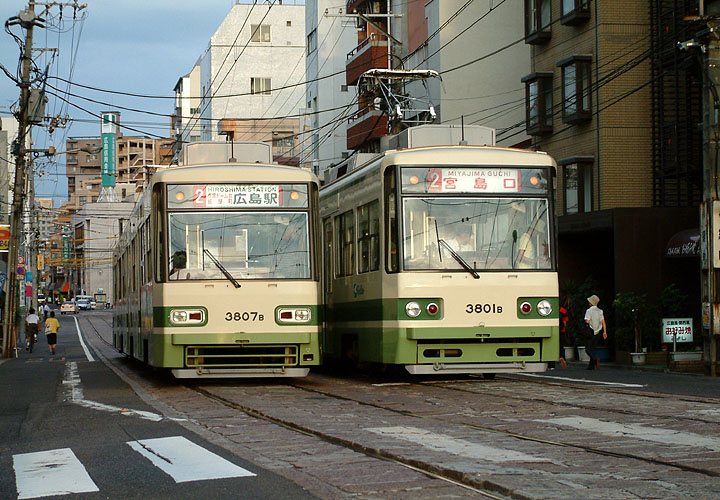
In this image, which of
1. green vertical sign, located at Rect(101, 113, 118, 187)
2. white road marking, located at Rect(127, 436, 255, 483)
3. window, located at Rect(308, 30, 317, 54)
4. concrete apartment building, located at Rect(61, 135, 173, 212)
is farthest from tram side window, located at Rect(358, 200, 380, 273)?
concrete apartment building, located at Rect(61, 135, 173, 212)

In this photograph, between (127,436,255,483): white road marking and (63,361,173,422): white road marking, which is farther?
(63,361,173,422): white road marking

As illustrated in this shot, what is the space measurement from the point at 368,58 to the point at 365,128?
127 inches

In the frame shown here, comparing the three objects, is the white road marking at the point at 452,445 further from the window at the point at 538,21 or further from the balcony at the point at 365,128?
the balcony at the point at 365,128

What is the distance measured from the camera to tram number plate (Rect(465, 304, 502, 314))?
1609 centimetres

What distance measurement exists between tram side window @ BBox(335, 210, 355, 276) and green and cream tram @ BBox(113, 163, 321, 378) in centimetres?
164

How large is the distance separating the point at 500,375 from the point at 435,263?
4472mm

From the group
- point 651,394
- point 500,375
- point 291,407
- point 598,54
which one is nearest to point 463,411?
point 291,407

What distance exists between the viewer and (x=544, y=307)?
16.4m

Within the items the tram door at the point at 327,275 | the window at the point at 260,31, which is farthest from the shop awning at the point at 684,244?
the window at the point at 260,31

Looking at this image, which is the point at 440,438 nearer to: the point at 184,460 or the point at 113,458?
the point at 184,460

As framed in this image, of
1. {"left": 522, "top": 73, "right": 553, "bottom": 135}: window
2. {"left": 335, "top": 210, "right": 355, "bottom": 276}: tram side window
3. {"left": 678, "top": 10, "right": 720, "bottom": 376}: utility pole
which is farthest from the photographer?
{"left": 522, "top": 73, "right": 553, "bottom": 135}: window

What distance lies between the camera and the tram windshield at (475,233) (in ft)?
52.8

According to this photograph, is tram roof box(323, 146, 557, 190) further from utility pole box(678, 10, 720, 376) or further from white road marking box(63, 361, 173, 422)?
utility pole box(678, 10, 720, 376)

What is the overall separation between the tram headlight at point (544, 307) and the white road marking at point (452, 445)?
229 inches
